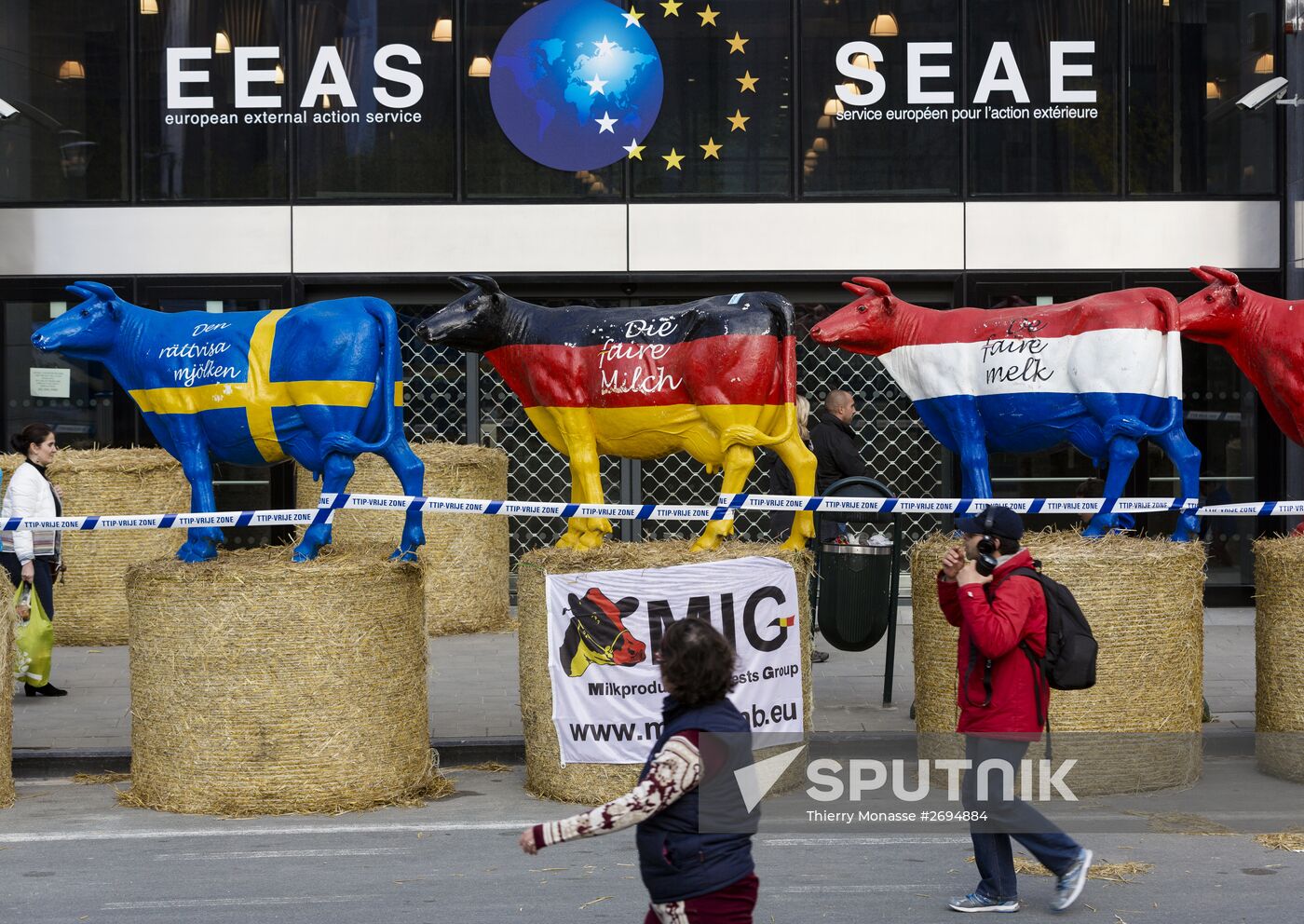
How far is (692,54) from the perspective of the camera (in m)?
14.1

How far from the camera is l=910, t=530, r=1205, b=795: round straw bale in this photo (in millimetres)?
7773

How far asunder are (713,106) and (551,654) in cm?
765

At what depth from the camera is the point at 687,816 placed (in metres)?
4.27

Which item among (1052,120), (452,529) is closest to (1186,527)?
(452,529)

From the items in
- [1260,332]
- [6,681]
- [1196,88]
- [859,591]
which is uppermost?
[1196,88]

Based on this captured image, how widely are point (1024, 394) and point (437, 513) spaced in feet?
19.3

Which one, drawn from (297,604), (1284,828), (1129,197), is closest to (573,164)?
(1129,197)

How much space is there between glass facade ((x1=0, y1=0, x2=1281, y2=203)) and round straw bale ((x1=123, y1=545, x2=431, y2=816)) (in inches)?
282

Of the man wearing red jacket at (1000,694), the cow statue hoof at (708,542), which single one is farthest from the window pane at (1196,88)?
the man wearing red jacket at (1000,694)

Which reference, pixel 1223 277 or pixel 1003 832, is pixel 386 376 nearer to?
pixel 1003 832

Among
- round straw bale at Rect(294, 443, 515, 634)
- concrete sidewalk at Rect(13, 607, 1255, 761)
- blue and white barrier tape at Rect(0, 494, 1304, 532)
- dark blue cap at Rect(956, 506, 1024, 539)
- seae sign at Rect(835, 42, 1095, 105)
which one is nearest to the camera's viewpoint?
dark blue cap at Rect(956, 506, 1024, 539)

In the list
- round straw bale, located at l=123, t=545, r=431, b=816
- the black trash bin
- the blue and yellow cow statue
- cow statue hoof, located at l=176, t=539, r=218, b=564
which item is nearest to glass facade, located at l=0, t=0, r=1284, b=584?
the black trash bin

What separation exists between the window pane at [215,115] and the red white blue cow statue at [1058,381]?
7201 mm

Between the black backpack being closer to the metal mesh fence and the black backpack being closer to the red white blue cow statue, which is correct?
the red white blue cow statue
